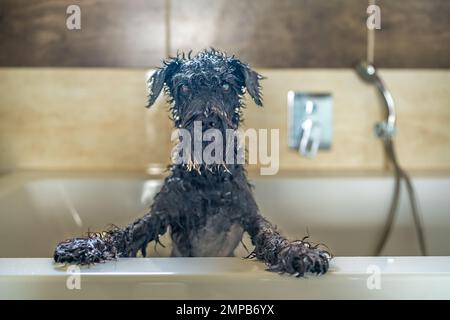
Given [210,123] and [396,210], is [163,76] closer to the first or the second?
[210,123]

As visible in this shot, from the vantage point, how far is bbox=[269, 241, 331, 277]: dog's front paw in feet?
2.78

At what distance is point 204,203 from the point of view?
1.16 metres

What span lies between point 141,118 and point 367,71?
2.18 feet

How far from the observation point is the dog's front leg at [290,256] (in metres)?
0.85

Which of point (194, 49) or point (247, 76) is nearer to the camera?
point (247, 76)

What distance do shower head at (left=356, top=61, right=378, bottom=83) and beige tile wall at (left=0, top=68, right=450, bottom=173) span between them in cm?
2

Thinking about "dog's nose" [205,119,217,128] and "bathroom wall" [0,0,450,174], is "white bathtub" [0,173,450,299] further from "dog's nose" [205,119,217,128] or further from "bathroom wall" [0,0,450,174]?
"dog's nose" [205,119,217,128]

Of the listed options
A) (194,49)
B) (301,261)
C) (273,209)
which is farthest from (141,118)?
(301,261)

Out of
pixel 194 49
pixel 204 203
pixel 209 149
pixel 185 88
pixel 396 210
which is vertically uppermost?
pixel 194 49

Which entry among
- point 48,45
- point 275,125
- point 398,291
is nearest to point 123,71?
point 48,45

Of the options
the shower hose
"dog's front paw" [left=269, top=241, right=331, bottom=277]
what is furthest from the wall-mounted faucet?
"dog's front paw" [left=269, top=241, right=331, bottom=277]

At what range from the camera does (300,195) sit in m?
1.73
